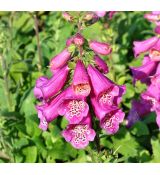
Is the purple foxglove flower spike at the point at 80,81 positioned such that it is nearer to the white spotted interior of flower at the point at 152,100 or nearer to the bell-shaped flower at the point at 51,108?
the bell-shaped flower at the point at 51,108

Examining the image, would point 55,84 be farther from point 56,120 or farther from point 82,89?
point 56,120

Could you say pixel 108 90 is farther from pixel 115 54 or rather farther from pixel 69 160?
pixel 115 54

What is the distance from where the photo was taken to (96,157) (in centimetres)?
264

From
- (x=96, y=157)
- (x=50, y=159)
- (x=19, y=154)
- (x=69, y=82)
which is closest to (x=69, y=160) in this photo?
(x=50, y=159)

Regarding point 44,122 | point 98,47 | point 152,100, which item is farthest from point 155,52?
point 44,122

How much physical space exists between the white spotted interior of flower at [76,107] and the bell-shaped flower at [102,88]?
3.7 inches

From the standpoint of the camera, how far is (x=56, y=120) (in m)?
3.76

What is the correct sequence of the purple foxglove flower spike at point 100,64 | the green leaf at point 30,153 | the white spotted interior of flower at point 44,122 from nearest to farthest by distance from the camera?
1. the purple foxglove flower spike at point 100,64
2. the white spotted interior of flower at point 44,122
3. the green leaf at point 30,153

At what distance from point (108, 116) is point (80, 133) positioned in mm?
172

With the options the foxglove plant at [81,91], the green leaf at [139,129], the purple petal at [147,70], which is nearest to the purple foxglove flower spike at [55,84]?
the foxglove plant at [81,91]

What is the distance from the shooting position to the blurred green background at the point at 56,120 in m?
3.38

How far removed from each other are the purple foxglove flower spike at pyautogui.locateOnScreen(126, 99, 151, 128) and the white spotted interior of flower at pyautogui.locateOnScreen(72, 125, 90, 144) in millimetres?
850

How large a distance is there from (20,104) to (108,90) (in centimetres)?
157

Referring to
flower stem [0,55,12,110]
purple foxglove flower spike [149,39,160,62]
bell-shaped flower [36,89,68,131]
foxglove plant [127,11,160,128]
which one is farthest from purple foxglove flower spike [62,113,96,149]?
flower stem [0,55,12,110]
